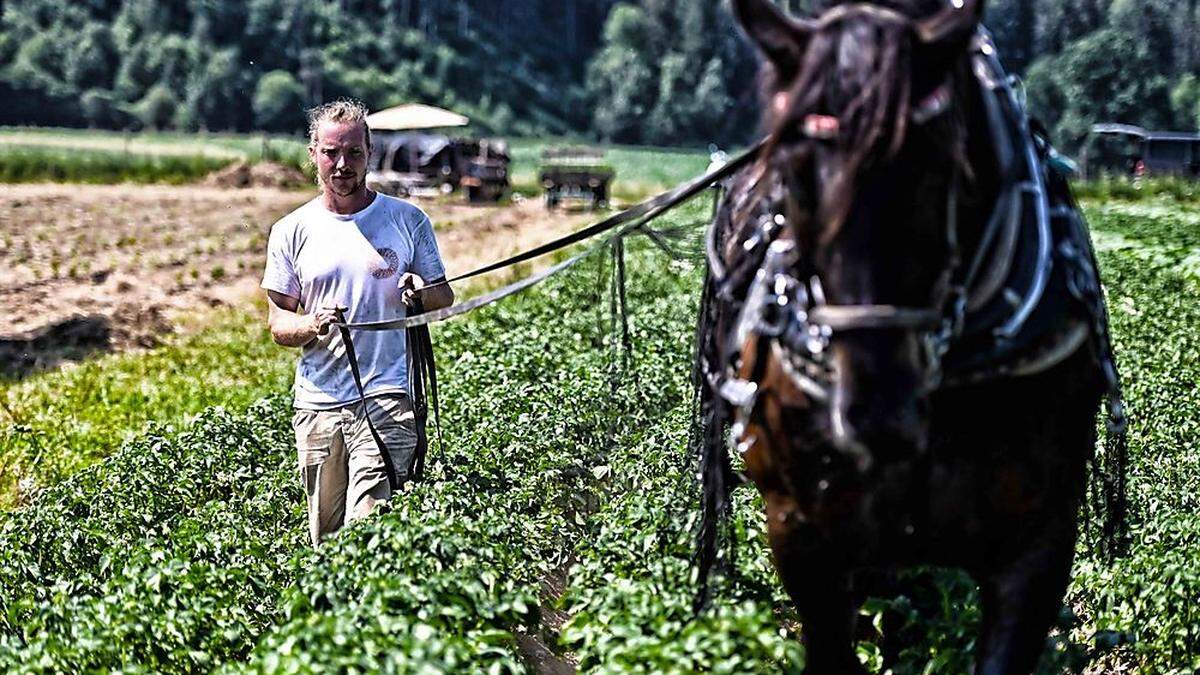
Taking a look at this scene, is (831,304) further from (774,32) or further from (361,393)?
(361,393)

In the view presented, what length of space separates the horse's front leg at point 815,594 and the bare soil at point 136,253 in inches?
387

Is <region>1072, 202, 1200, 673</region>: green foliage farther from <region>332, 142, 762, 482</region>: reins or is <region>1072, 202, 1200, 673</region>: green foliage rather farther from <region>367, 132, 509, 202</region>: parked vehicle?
<region>367, 132, 509, 202</region>: parked vehicle

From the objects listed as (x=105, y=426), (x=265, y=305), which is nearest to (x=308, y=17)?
(x=265, y=305)

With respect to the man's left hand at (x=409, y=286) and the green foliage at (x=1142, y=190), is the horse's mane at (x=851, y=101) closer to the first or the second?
the man's left hand at (x=409, y=286)

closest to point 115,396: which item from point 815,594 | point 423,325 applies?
point 423,325

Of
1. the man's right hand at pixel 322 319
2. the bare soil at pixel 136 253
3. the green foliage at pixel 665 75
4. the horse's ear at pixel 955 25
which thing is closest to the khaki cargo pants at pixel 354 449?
the man's right hand at pixel 322 319

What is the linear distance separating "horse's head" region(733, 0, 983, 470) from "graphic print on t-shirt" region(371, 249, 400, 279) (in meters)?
2.88

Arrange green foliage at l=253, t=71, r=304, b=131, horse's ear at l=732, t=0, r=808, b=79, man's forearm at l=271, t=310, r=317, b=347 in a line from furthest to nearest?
green foliage at l=253, t=71, r=304, b=131 < man's forearm at l=271, t=310, r=317, b=347 < horse's ear at l=732, t=0, r=808, b=79

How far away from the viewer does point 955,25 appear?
3.08m

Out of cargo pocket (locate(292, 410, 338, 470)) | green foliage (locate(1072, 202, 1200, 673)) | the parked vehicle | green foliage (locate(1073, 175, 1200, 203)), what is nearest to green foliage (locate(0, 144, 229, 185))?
the parked vehicle

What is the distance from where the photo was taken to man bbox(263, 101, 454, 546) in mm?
5762

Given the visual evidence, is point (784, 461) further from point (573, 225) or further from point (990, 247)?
point (573, 225)

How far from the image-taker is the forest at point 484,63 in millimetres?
69688

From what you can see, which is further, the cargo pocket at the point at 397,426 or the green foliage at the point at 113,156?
the green foliage at the point at 113,156
